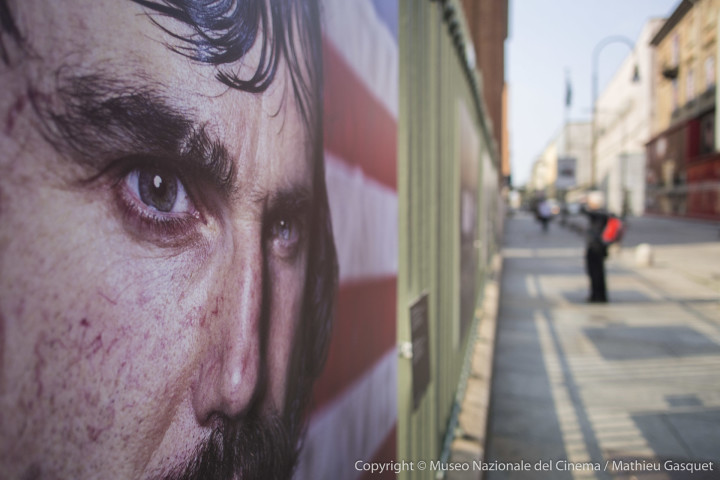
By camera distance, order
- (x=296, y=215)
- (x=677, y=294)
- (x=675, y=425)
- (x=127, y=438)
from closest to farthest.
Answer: (x=127, y=438), (x=296, y=215), (x=675, y=425), (x=677, y=294)

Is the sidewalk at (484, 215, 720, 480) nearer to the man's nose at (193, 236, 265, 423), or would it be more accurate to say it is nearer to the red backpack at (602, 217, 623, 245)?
the red backpack at (602, 217, 623, 245)

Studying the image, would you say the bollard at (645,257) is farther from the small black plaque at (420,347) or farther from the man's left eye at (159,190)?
the man's left eye at (159,190)

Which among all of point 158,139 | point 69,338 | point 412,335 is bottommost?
point 412,335

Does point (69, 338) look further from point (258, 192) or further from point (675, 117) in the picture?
point (675, 117)

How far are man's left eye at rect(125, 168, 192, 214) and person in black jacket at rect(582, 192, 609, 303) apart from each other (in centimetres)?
936

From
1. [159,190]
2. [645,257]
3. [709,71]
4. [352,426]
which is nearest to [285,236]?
[159,190]

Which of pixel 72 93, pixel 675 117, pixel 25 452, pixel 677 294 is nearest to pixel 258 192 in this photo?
pixel 72 93

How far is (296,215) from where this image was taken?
1.14 m

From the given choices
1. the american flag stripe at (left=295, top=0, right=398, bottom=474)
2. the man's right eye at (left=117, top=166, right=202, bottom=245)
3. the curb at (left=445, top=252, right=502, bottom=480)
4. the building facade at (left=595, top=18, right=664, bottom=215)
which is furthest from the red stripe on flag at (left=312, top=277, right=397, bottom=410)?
the building facade at (left=595, top=18, right=664, bottom=215)

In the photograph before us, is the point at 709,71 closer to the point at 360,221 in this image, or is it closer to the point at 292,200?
the point at 360,221

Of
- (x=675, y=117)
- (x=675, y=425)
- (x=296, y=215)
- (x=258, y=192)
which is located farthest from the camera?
(x=675, y=117)

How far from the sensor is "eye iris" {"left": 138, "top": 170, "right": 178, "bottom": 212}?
72 cm

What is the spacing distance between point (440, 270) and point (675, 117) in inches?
1772

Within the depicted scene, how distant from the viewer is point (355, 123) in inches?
60.5
